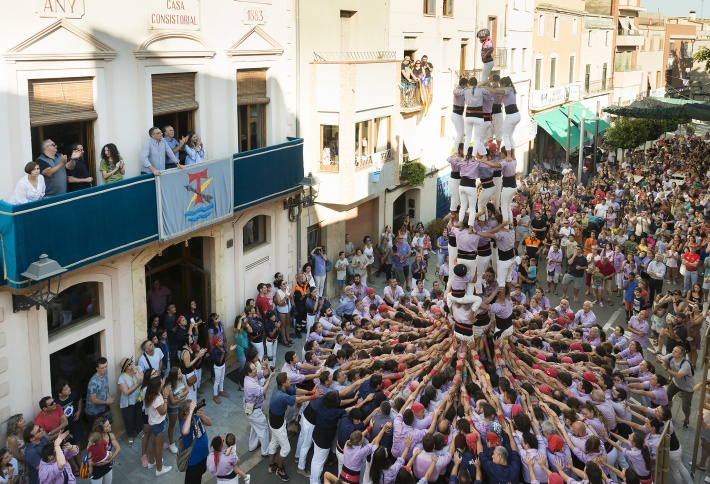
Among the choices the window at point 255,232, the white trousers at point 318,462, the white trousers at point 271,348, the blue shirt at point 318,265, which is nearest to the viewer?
the white trousers at point 318,462

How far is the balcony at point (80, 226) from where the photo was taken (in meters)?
10.9

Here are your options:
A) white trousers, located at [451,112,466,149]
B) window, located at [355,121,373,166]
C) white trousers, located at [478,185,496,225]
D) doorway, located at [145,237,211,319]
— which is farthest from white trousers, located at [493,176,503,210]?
window, located at [355,121,373,166]

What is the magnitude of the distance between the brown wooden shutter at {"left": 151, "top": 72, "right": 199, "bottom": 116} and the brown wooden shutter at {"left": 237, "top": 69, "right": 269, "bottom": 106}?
1.66 metres

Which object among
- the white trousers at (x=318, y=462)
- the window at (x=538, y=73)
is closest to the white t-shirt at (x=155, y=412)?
the white trousers at (x=318, y=462)

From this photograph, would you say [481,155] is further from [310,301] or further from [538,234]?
[538,234]

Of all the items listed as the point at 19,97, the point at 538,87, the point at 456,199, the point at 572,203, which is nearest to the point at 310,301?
the point at 456,199

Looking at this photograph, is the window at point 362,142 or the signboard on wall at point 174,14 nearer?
the signboard on wall at point 174,14

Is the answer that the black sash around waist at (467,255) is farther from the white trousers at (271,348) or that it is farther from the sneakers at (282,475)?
the white trousers at (271,348)

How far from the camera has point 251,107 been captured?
17547 millimetres

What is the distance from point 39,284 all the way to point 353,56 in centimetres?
1276

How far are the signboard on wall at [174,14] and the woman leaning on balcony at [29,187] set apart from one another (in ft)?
13.3

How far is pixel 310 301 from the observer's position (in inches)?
707

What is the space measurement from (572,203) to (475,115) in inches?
578

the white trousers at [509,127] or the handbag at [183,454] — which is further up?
the white trousers at [509,127]
